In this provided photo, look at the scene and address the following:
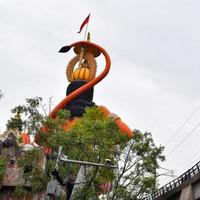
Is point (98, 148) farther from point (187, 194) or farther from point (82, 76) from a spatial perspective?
point (82, 76)

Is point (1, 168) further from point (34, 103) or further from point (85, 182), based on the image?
point (85, 182)

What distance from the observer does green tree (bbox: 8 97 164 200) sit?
88.6 feet

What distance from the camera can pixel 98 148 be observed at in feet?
90.3

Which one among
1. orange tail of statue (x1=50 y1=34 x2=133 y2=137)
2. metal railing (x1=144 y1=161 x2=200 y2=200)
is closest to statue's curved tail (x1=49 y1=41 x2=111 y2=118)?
orange tail of statue (x1=50 y1=34 x2=133 y2=137)

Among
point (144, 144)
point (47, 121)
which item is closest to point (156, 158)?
point (144, 144)

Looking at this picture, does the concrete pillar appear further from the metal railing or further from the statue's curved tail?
the statue's curved tail

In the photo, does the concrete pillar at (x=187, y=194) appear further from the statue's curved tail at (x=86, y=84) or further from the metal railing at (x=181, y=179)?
the statue's curved tail at (x=86, y=84)

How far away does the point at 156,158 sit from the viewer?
103 feet

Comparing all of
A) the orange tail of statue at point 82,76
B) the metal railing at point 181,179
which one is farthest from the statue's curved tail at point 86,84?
the metal railing at point 181,179

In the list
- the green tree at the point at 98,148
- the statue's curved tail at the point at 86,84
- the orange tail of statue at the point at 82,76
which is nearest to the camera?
the green tree at the point at 98,148

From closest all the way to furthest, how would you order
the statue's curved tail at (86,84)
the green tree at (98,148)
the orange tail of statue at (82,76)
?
1. the green tree at (98,148)
2. the statue's curved tail at (86,84)
3. the orange tail of statue at (82,76)

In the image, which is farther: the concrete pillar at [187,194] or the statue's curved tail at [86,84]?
the statue's curved tail at [86,84]

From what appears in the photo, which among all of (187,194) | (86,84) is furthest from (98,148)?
(86,84)

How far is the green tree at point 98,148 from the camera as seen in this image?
1063 inches
